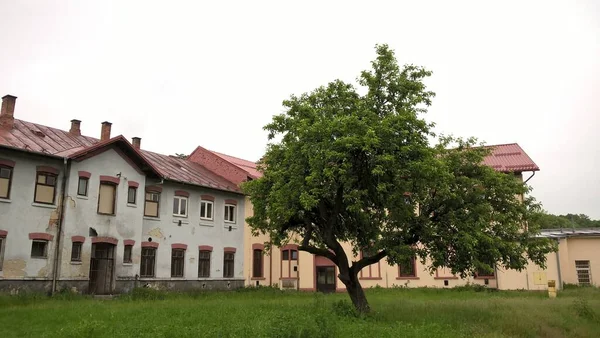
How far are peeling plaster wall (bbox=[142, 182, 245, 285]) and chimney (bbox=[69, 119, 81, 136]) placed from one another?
5.82 m

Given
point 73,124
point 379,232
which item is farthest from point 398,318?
point 73,124

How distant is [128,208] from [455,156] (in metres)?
17.0

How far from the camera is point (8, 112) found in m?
25.0

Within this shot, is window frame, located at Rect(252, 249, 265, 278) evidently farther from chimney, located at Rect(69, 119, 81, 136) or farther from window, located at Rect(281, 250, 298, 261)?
chimney, located at Rect(69, 119, 81, 136)

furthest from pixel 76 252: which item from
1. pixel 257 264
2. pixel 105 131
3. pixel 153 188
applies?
pixel 257 264

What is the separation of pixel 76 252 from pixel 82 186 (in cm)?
320

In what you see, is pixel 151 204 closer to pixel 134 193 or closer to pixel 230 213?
pixel 134 193

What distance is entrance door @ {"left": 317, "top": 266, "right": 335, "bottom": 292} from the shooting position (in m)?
34.1

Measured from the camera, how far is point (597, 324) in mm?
17078

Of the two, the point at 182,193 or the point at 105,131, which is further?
the point at 182,193

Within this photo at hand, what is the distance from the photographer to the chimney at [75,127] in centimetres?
2858

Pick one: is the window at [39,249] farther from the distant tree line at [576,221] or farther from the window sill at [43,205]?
the distant tree line at [576,221]

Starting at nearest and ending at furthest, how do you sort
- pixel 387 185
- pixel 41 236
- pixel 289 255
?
pixel 387 185 → pixel 41 236 → pixel 289 255

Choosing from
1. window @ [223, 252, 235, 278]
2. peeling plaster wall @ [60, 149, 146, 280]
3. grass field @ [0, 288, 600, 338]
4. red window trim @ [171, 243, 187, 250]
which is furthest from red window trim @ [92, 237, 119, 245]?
window @ [223, 252, 235, 278]
